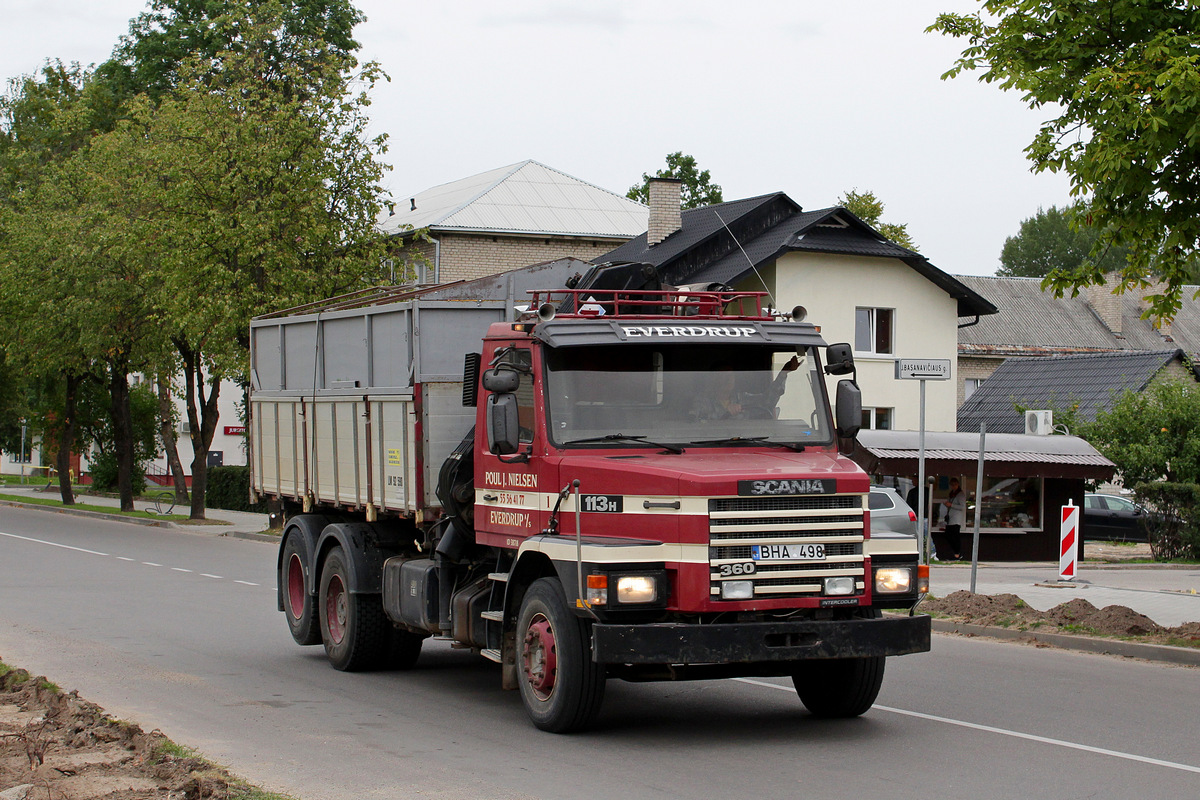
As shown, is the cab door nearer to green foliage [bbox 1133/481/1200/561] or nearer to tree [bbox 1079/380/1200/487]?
green foliage [bbox 1133/481/1200/561]

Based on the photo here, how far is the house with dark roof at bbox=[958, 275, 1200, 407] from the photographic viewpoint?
58.8 metres

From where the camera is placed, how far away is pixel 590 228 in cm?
5231

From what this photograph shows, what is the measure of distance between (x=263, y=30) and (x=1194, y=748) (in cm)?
2776

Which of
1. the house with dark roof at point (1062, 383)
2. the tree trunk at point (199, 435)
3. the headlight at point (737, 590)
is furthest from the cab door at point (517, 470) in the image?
the house with dark roof at point (1062, 383)

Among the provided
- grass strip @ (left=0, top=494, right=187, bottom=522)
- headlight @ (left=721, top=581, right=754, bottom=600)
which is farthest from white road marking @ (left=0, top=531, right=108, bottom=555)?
headlight @ (left=721, top=581, right=754, bottom=600)

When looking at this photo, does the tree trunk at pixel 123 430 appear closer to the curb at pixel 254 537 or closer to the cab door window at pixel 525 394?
the curb at pixel 254 537

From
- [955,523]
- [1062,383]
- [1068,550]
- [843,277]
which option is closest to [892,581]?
[1068,550]

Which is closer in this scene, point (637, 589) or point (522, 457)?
point (637, 589)

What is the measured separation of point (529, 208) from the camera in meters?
52.9

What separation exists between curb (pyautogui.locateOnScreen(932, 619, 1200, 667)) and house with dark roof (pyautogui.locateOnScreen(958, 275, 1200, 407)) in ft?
146

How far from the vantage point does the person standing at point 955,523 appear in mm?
29781

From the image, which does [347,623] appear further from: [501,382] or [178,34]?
[178,34]

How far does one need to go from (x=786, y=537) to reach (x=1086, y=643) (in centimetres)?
653

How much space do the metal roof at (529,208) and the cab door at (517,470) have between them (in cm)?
3960
